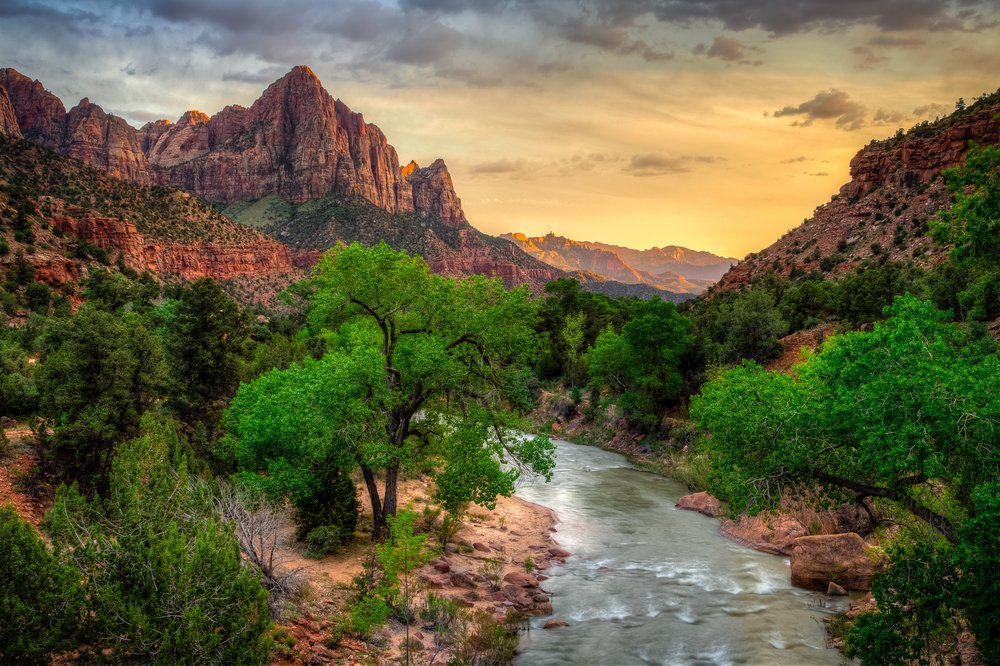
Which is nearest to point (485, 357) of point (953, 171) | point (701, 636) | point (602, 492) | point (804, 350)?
point (701, 636)

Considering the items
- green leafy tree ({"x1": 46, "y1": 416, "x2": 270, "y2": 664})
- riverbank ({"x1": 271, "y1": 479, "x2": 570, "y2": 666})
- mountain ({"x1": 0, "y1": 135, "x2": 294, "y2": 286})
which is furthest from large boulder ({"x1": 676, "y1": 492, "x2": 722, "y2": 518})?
mountain ({"x1": 0, "y1": 135, "x2": 294, "y2": 286})

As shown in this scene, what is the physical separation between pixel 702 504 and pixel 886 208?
61.3 meters

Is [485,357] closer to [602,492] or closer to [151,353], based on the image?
[151,353]

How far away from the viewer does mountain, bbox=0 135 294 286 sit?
58.6m

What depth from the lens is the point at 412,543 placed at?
1236cm

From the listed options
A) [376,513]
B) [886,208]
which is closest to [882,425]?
[376,513]

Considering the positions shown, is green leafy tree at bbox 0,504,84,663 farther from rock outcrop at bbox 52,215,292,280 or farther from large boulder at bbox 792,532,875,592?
rock outcrop at bbox 52,215,292,280

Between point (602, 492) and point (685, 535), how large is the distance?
804 cm

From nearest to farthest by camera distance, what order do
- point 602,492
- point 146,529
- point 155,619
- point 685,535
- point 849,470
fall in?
point 155,619, point 146,529, point 849,470, point 685,535, point 602,492

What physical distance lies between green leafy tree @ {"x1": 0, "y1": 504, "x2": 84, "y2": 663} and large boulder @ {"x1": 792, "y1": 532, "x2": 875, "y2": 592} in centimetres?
1914

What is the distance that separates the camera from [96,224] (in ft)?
231

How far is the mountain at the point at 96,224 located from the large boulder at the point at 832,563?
6335 cm

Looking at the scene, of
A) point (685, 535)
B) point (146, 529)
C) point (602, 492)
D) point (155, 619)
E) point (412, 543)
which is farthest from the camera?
point (602, 492)

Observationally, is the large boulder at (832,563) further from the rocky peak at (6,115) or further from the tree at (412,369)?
the rocky peak at (6,115)
